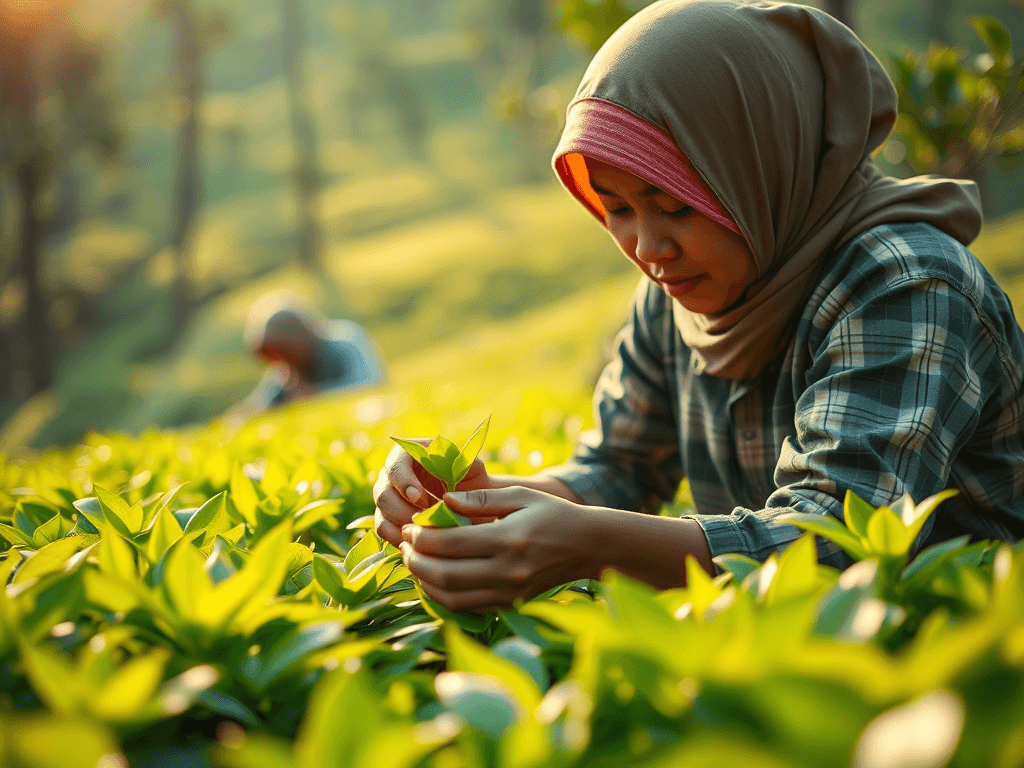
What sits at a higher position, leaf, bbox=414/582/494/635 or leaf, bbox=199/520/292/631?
leaf, bbox=199/520/292/631

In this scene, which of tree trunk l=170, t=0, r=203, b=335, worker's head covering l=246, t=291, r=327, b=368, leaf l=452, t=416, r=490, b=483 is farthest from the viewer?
tree trunk l=170, t=0, r=203, b=335

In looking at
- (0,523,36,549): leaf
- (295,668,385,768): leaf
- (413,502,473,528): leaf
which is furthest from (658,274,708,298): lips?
(0,523,36,549): leaf

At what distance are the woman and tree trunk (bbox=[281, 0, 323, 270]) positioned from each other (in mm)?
24349

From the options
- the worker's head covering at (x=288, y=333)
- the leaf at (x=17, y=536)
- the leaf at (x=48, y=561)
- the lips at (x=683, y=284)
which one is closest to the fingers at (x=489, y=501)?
the leaf at (x=48, y=561)

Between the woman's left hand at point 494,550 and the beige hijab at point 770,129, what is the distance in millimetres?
736


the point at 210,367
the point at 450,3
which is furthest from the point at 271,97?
the point at 210,367

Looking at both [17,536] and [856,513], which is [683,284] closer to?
[856,513]

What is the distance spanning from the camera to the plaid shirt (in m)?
1.39

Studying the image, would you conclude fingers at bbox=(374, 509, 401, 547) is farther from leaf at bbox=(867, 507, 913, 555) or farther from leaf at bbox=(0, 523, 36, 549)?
leaf at bbox=(867, 507, 913, 555)

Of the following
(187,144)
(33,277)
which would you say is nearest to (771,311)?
(33,277)

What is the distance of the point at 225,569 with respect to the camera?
3.64ft

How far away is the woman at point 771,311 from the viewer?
1.35 meters

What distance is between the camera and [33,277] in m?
18.0

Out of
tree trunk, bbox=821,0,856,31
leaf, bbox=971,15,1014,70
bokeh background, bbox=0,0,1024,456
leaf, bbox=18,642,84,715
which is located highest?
tree trunk, bbox=821,0,856,31
